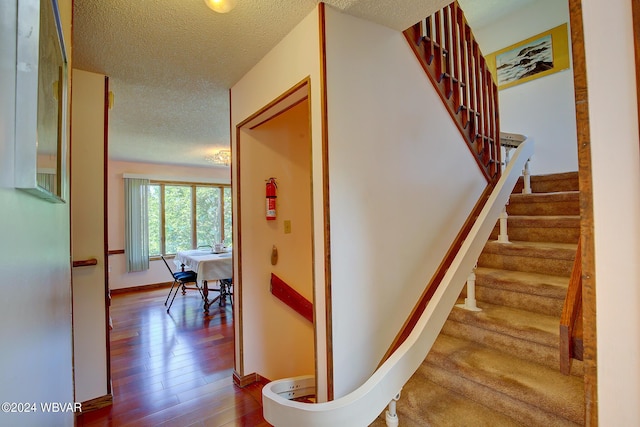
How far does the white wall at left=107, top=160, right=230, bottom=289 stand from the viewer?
5.21m

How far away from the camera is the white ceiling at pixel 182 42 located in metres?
1.47

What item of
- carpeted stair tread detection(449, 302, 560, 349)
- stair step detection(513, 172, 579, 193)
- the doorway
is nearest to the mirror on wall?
the doorway

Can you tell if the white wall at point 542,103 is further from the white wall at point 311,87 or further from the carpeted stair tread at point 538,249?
the white wall at point 311,87

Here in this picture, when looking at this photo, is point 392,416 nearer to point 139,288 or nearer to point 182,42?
point 182,42

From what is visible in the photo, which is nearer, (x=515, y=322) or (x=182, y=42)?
(x=515, y=322)

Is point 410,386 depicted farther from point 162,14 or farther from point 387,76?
point 162,14

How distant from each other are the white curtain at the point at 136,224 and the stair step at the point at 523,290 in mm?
5619

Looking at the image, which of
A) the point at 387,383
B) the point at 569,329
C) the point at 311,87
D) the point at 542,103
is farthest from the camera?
the point at 542,103

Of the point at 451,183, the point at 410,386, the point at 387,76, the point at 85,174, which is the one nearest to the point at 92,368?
the point at 85,174

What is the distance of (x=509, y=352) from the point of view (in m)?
1.55

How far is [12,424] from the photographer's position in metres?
0.44

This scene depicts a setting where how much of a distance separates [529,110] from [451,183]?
91.9 inches

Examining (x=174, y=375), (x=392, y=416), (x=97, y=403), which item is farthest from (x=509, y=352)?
(x=97, y=403)

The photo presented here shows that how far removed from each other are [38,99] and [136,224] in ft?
18.5
